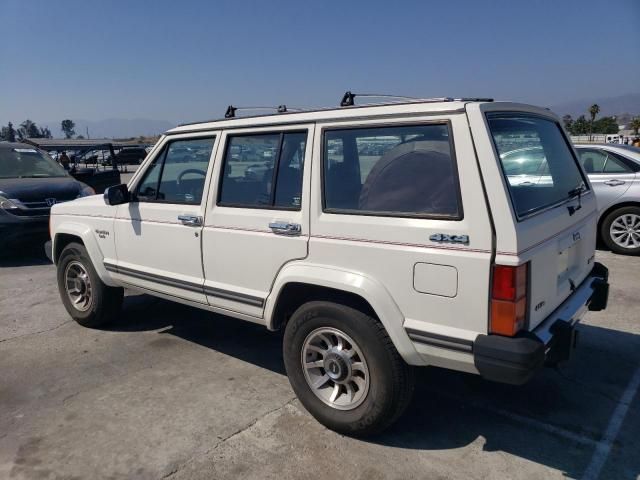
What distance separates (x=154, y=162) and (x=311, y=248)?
1.88 metres

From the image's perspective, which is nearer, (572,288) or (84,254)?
(572,288)

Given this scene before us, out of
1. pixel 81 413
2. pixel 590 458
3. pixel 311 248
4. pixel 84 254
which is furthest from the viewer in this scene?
pixel 84 254

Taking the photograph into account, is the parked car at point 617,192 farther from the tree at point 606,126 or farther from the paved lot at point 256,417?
the tree at point 606,126

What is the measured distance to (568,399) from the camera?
3484 millimetres

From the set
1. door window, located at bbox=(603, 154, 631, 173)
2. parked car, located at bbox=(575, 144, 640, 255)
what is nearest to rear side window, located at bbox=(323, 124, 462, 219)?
parked car, located at bbox=(575, 144, 640, 255)

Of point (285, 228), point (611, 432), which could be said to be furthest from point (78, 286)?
point (611, 432)

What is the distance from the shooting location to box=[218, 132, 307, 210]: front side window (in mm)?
3307

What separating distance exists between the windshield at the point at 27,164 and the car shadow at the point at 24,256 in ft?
4.29

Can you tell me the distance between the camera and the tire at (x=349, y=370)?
2844 millimetres

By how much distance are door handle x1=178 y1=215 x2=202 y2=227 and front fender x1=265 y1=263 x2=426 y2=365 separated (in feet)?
3.39

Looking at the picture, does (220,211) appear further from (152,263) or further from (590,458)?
(590,458)

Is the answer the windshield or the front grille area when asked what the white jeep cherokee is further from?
the windshield

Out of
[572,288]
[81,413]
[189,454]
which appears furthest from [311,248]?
[81,413]

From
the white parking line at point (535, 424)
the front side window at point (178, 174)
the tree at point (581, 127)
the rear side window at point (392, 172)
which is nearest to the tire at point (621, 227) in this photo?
the white parking line at point (535, 424)
